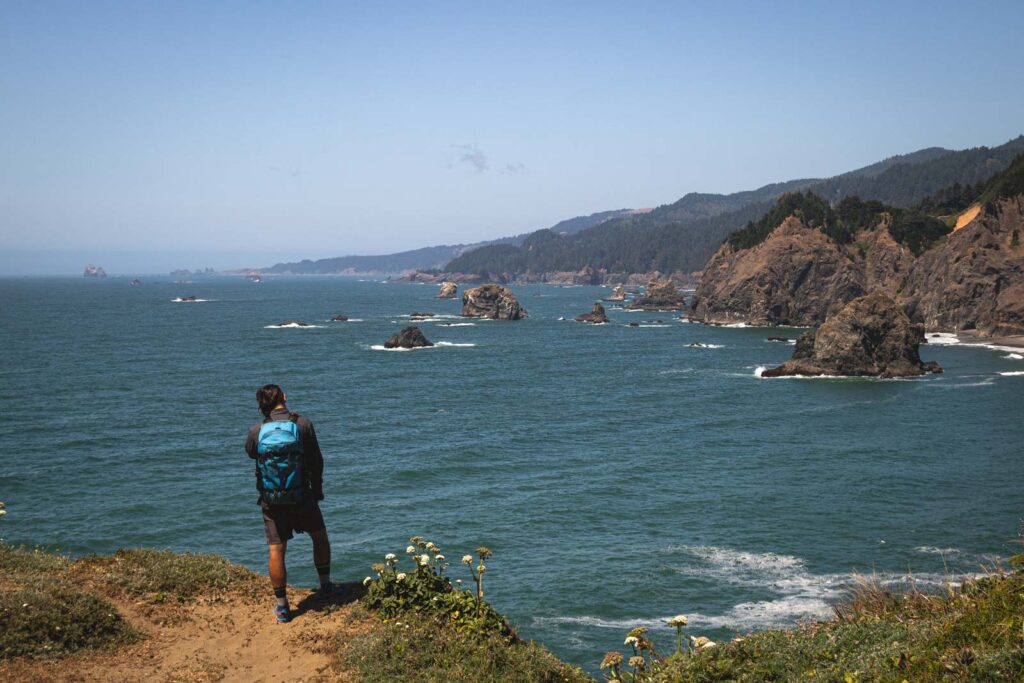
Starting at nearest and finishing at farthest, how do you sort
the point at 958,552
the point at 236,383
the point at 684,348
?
the point at 958,552
the point at 236,383
the point at 684,348

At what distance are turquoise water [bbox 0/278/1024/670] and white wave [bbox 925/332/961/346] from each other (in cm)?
1498

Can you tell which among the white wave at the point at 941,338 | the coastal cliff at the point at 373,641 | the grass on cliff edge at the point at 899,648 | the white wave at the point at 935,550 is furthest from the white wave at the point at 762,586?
the white wave at the point at 941,338

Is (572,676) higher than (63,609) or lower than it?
lower

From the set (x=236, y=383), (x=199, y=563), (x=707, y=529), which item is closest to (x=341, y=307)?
(x=236, y=383)

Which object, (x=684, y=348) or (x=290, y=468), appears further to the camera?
(x=684, y=348)

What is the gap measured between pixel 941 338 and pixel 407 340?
7020 centimetres

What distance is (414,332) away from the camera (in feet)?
327

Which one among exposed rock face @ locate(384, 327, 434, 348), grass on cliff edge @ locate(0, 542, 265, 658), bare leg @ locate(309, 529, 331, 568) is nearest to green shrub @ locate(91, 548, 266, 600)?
grass on cliff edge @ locate(0, 542, 265, 658)

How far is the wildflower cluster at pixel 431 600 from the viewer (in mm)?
10023

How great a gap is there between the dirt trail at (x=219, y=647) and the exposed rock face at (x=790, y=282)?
4866 inches

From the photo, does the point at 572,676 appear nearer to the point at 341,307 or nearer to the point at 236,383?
the point at 236,383

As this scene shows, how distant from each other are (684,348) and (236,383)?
55.0 metres

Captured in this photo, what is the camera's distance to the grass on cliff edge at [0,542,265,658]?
9.66 m

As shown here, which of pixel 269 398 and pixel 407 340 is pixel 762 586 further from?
pixel 407 340
